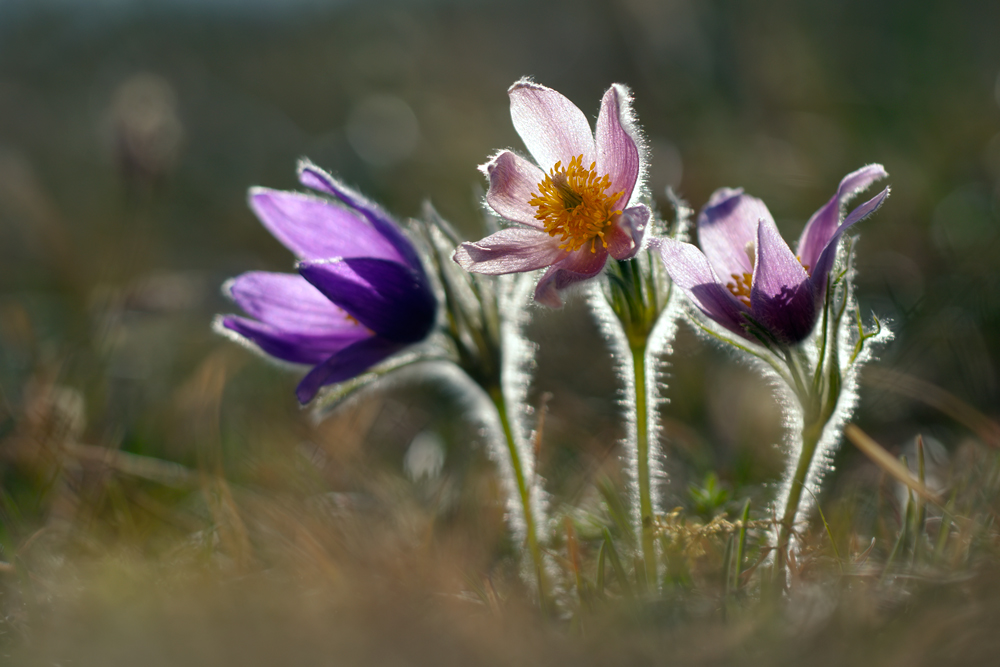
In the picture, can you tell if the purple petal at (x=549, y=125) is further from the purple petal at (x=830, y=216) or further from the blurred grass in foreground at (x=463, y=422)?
the blurred grass in foreground at (x=463, y=422)

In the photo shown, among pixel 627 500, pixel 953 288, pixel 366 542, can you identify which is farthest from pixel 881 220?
pixel 366 542

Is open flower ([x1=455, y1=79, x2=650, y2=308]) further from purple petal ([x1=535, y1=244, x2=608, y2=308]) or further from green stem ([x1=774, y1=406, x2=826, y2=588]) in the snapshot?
green stem ([x1=774, y1=406, x2=826, y2=588])

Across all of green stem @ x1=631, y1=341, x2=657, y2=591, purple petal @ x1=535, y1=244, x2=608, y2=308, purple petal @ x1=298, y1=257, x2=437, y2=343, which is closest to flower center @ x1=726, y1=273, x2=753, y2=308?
green stem @ x1=631, y1=341, x2=657, y2=591

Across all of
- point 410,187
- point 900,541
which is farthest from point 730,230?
point 410,187

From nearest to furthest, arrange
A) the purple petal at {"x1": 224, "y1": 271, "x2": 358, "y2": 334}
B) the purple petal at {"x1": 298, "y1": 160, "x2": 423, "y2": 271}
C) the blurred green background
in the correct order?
the purple petal at {"x1": 298, "y1": 160, "x2": 423, "y2": 271} → the purple petal at {"x1": 224, "y1": 271, "x2": 358, "y2": 334} → the blurred green background

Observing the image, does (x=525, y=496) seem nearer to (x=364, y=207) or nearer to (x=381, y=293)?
(x=381, y=293)

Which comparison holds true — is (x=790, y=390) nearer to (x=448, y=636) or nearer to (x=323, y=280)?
(x=448, y=636)
